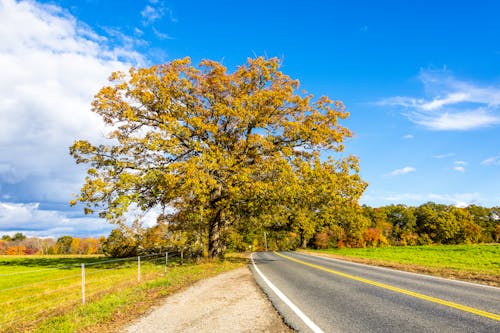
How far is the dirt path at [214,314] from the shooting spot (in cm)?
666

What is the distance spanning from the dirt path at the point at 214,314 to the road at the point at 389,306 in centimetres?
40

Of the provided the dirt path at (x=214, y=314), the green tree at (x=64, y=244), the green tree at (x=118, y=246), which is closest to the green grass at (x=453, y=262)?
the dirt path at (x=214, y=314)

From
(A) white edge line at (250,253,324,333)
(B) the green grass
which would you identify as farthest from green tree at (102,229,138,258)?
(A) white edge line at (250,253,324,333)

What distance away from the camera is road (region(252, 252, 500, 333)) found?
600 cm

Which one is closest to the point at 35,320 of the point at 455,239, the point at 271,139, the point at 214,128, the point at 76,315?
the point at 76,315

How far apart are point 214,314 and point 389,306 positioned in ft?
13.3

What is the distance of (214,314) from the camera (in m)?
7.77

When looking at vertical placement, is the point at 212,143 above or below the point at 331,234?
Answer: above

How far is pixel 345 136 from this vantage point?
78.3 feet

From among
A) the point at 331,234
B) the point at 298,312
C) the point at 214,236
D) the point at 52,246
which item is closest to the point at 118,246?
the point at 214,236

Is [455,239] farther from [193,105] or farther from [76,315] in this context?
[76,315]

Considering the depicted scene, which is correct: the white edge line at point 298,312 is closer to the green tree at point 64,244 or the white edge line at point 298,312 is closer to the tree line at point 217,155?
the tree line at point 217,155

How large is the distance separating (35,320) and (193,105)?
16332 millimetres

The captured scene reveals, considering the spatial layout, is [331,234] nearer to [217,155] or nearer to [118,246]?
[118,246]
